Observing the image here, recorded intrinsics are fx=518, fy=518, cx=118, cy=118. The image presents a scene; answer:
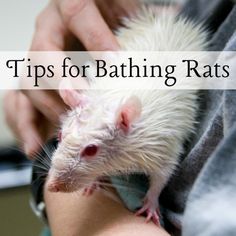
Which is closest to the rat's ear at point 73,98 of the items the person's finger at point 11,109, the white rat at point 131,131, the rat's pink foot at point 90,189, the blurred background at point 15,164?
the white rat at point 131,131

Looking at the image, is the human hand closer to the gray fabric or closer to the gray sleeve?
the gray fabric

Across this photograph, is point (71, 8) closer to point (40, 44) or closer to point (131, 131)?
point (40, 44)

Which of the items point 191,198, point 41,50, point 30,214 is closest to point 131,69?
point 41,50

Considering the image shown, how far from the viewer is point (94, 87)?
27.9 inches

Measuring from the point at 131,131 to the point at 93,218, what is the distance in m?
0.12

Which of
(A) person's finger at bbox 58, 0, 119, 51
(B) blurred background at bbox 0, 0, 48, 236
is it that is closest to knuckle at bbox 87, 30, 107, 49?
(A) person's finger at bbox 58, 0, 119, 51

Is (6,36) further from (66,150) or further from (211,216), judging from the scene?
(211,216)

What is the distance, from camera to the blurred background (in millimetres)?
1449

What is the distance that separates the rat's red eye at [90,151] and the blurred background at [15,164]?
77cm

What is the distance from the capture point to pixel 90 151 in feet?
2.18

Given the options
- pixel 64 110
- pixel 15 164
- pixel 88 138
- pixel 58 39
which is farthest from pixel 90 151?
pixel 15 164

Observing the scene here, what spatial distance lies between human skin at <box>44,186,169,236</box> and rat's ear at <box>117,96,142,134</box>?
0.11m

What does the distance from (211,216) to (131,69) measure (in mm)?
340

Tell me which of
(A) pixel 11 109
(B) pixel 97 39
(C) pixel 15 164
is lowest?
(C) pixel 15 164
